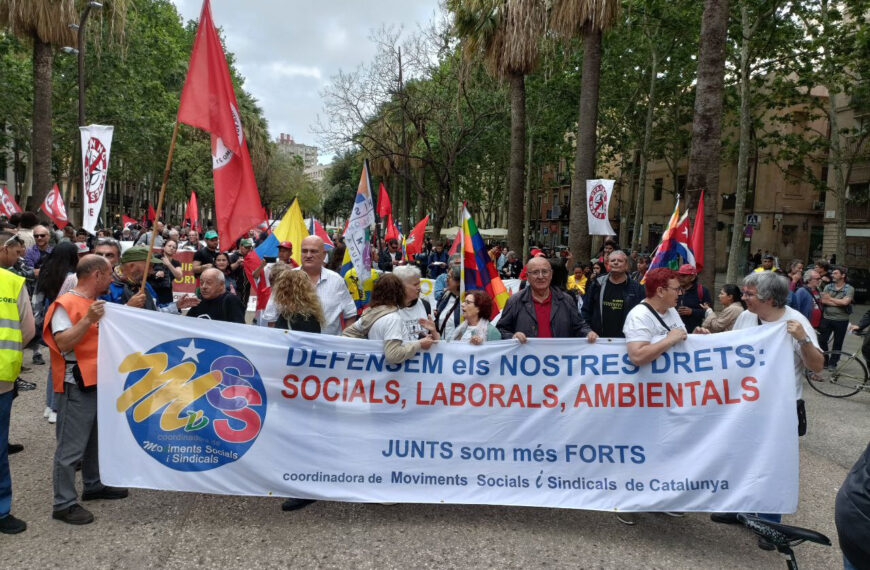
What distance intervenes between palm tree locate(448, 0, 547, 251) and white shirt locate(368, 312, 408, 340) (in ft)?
41.1

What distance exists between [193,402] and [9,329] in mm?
1131

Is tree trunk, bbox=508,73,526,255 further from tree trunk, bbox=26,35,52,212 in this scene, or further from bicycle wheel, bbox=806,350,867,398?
tree trunk, bbox=26,35,52,212

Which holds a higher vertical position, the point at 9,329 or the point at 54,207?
the point at 54,207

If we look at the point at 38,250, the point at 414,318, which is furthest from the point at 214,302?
the point at 38,250

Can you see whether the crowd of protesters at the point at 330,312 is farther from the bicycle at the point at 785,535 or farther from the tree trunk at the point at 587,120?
the tree trunk at the point at 587,120

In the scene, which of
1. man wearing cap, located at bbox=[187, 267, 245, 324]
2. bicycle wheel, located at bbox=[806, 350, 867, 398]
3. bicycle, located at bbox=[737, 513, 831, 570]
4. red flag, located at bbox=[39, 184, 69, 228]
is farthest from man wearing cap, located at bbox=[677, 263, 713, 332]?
red flag, located at bbox=[39, 184, 69, 228]

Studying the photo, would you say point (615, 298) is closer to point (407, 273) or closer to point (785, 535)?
point (407, 273)

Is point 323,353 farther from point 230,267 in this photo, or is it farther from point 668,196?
point 668,196

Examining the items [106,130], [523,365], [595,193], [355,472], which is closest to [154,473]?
[355,472]

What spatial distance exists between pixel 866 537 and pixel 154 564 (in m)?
3.34

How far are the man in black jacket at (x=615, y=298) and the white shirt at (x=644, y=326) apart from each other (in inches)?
78.1

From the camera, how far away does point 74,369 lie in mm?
3852

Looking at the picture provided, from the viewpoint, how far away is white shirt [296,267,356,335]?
5.16 m

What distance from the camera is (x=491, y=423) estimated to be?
157 inches
